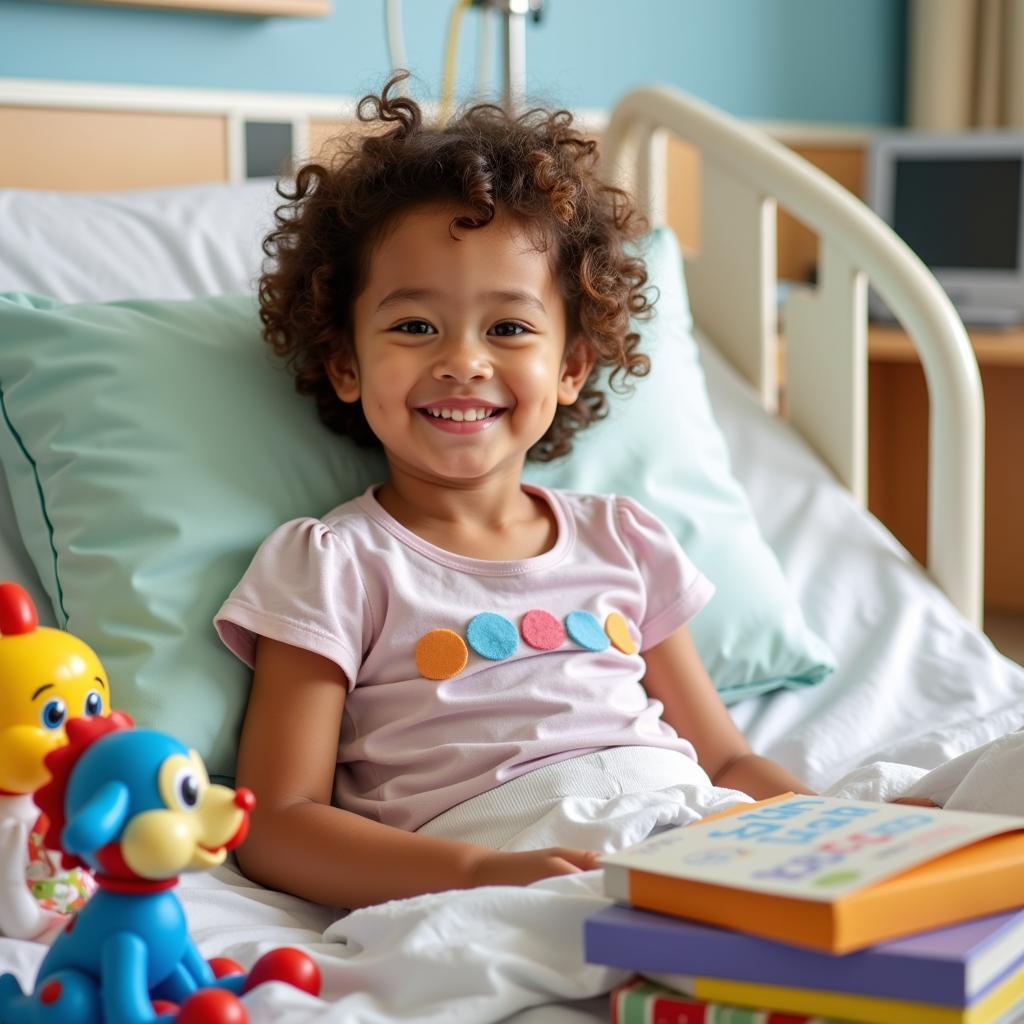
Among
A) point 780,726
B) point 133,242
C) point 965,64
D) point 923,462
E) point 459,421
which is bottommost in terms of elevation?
point 923,462

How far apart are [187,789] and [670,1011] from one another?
0.25 meters

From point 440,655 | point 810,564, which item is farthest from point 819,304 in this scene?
point 440,655

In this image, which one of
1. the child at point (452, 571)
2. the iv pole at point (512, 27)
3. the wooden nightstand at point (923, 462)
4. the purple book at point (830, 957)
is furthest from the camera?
the wooden nightstand at point (923, 462)

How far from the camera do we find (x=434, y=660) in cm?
109

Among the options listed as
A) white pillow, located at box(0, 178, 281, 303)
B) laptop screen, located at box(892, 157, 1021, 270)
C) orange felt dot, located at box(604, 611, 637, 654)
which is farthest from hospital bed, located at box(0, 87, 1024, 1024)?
laptop screen, located at box(892, 157, 1021, 270)

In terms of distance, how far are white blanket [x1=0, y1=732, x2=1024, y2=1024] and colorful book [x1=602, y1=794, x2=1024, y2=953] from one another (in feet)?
0.19

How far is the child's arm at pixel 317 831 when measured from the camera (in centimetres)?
94

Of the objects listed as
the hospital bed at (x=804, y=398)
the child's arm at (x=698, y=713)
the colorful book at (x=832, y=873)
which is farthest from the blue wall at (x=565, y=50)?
the colorful book at (x=832, y=873)

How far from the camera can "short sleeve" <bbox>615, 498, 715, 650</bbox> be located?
1.24m

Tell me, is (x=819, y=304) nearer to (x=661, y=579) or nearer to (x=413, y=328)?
(x=661, y=579)

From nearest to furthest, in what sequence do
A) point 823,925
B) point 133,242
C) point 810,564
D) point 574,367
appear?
1. point 823,925
2. point 574,367
3. point 133,242
4. point 810,564

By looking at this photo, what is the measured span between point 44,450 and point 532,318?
40cm

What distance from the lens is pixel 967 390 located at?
1.50 metres

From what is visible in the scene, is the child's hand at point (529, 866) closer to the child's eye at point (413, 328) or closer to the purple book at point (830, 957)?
the purple book at point (830, 957)
